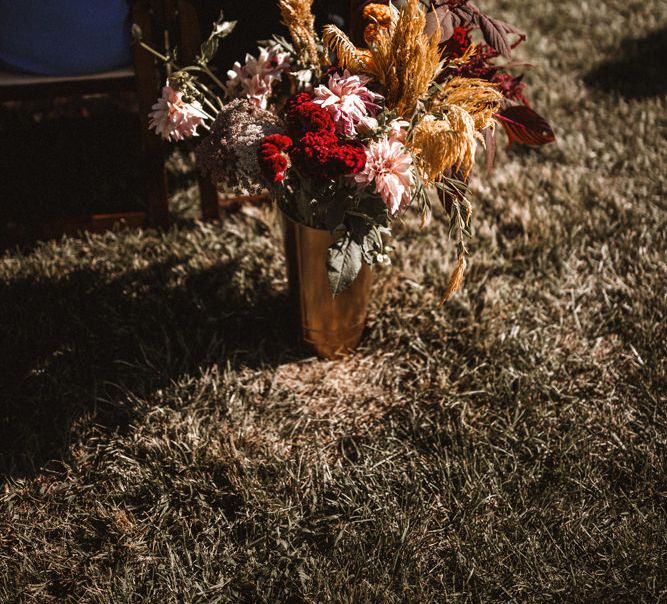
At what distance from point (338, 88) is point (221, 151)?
306 millimetres

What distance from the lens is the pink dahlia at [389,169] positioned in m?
1.35

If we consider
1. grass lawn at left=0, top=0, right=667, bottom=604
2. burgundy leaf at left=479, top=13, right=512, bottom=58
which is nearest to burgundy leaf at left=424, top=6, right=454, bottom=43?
burgundy leaf at left=479, top=13, right=512, bottom=58

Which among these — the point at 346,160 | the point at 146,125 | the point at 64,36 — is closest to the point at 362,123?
the point at 346,160

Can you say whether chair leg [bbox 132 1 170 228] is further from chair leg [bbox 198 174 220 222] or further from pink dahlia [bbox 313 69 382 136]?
pink dahlia [bbox 313 69 382 136]

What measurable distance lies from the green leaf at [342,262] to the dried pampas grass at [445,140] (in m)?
0.25

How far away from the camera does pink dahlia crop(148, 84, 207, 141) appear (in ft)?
5.07

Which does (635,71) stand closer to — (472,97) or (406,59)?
(472,97)

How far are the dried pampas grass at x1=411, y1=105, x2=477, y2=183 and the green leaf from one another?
9.7 inches

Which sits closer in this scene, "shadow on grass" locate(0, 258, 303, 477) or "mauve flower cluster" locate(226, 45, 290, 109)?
"mauve flower cluster" locate(226, 45, 290, 109)

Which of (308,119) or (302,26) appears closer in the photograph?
(308,119)

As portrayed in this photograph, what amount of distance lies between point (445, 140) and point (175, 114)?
677 mm

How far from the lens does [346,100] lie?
138 cm

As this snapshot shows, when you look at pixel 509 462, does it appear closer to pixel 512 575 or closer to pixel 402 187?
pixel 512 575

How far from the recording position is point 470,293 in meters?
2.23
